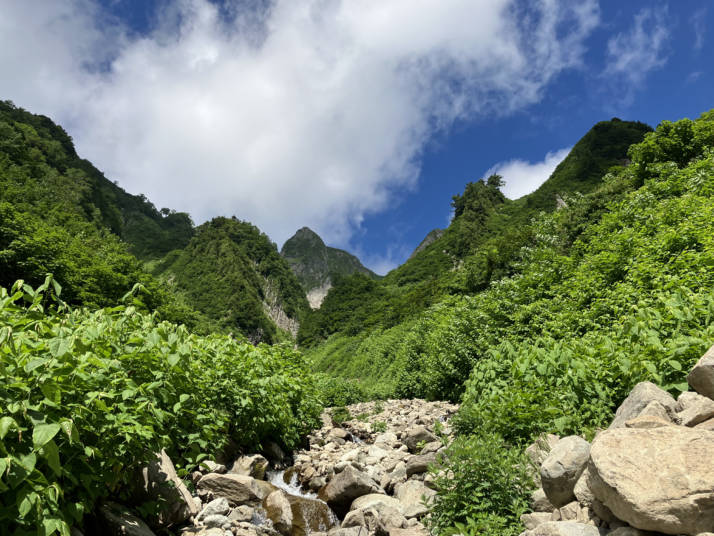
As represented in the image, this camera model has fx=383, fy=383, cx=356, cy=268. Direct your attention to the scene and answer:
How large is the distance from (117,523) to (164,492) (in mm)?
1048

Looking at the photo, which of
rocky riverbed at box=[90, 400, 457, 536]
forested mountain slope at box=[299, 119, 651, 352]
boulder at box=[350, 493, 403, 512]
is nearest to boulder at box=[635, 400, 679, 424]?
rocky riverbed at box=[90, 400, 457, 536]

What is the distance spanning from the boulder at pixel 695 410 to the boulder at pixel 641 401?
0.14 metres

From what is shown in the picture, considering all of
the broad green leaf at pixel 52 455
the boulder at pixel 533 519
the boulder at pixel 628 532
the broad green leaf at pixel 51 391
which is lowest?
the boulder at pixel 533 519

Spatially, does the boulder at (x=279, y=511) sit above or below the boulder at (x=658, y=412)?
above

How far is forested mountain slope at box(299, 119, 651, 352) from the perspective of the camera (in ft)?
89.9

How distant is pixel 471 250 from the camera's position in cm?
5872

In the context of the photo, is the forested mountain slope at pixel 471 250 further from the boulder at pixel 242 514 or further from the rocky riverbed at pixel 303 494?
the boulder at pixel 242 514

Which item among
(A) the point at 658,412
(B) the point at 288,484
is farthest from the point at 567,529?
(B) the point at 288,484

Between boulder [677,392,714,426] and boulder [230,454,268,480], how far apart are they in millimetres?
7543

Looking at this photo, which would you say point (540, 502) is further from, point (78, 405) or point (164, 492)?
point (78, 405)

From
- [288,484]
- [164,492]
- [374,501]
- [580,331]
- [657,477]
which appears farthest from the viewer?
[580,331]

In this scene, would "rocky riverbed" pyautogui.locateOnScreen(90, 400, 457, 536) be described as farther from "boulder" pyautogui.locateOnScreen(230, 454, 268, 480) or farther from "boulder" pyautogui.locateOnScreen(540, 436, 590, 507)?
"boulder" pyautogui.locateOnScreen(540, 436, 590, 507)

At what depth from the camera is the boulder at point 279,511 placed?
22.0 ft

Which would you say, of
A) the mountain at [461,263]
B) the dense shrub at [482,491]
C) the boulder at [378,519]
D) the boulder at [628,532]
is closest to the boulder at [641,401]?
the boulder at [628,532]
